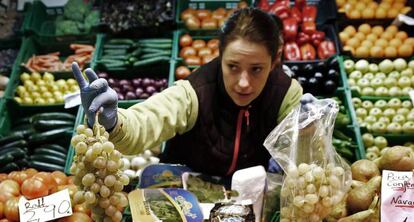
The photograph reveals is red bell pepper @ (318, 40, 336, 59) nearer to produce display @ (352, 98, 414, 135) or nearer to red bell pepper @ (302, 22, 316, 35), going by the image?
red bell pepper @ (302, 22, 316, 35)

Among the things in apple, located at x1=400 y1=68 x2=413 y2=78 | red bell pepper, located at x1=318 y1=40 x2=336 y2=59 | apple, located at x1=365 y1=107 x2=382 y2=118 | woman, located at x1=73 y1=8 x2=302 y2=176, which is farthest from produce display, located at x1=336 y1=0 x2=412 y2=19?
woman, located at x1=73 y1=8 x2=302 y2=176

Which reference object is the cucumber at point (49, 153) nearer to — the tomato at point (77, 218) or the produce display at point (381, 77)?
the tomato at point (77, 218)

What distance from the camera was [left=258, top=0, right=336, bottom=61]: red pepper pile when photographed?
4246 mm

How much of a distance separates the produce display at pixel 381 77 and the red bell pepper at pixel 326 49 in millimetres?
215

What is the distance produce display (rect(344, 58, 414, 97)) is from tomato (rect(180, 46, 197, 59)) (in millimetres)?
1376

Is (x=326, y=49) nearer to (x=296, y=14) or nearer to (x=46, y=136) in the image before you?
(x=296, y=14)

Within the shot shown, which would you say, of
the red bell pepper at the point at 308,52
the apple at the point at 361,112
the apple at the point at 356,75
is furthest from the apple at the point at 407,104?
the red bell pepper at the point at 308,52

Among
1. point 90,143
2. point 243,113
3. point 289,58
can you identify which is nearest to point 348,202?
point 243,113

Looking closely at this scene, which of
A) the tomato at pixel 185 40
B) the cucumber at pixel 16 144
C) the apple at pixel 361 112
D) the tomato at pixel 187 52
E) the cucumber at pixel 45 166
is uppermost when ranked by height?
the tomato at pixel 185 40

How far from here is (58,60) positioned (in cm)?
442

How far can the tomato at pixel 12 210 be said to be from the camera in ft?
6.07

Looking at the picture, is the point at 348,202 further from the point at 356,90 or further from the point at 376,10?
the point at 376,10

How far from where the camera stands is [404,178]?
1.63 meters

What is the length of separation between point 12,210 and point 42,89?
2272 mm
